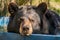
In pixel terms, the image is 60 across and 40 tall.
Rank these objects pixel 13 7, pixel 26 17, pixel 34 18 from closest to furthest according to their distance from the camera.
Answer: pixel 26 17 → pixel 34 18 → pixel 13 7

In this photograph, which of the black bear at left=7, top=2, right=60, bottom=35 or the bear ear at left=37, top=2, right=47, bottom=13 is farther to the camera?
the bear ear at left=37, top=2, right=47, bottom=13

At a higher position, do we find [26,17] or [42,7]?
[42,7]

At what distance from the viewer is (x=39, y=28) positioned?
4637 millimetres

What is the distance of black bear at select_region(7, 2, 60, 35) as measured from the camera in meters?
4.50

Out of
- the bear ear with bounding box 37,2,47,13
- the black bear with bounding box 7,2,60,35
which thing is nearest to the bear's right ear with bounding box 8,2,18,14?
the black bear with bounding box 7,2,60,35

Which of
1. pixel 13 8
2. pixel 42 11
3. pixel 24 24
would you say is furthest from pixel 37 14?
pixel 24 24

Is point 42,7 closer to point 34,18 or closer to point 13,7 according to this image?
point 34,18

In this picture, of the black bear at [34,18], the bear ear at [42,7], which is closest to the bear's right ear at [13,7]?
the black bear at [34,18]

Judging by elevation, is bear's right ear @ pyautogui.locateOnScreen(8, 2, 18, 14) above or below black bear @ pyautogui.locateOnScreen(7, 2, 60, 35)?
above

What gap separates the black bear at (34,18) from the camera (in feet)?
14.8

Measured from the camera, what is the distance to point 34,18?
4.57 meters

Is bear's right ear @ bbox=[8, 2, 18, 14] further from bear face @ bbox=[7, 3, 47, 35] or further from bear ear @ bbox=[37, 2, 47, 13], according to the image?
bear ear @ bbox=[37, 2, 47, 13]

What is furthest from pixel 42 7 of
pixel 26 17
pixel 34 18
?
pixel 26 17

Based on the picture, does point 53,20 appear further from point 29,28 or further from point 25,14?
point 29,28
